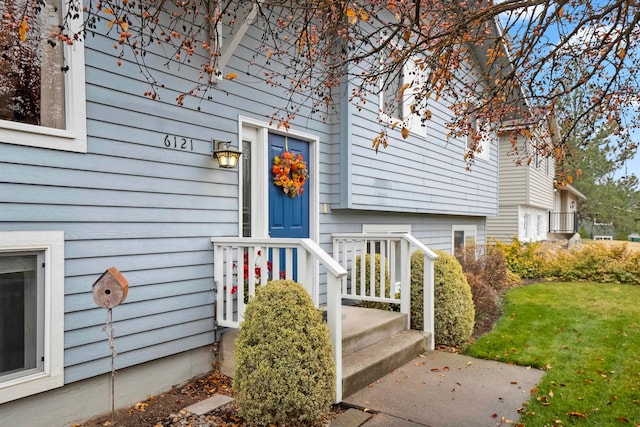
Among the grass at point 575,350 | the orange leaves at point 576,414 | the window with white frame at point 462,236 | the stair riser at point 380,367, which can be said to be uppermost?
the window with white frame at point 462,236

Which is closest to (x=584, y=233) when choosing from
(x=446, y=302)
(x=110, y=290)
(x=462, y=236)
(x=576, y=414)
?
(x=462, y=236)

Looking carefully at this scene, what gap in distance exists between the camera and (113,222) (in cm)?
364

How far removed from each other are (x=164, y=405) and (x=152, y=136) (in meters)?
2.37

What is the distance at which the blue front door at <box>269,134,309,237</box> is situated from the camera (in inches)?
210

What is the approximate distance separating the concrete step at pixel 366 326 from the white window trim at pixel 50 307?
2.48 meters

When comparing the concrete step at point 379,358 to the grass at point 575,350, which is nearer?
the grass at point 575,350

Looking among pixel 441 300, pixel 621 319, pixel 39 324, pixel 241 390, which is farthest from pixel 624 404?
pixel 39 324

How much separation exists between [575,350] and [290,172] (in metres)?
4.07

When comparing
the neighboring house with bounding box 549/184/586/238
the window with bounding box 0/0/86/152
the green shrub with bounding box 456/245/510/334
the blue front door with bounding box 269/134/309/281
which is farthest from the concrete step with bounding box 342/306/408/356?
the neighboring house with bounding box 549/184/586/238

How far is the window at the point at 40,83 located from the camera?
10.3 ft

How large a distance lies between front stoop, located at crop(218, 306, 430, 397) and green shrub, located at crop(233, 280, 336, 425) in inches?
23.3

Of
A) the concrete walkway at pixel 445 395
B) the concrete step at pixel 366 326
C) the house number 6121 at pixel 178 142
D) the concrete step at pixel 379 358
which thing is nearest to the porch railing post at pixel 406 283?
the concrete step at pixel 366 326

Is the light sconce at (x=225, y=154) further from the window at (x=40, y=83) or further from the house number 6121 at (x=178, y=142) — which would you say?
the window at (x=40, y=83)

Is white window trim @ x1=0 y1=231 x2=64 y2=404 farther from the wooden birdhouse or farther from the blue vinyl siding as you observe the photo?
the wooden birdhouse
